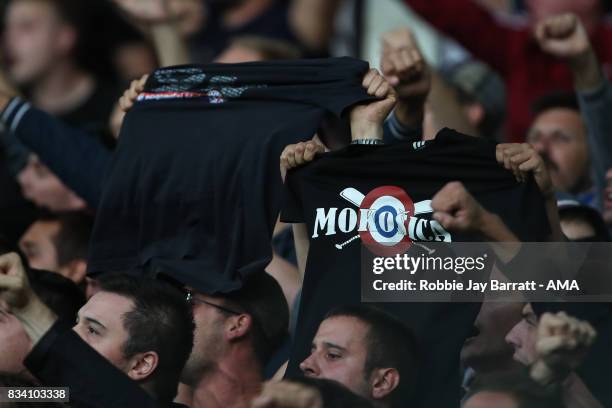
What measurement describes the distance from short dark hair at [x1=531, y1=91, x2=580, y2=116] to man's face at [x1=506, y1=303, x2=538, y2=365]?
5.74 ft

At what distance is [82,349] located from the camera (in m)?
3.78

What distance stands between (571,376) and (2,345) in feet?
5.12

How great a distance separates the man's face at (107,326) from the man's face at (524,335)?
3.51 feet

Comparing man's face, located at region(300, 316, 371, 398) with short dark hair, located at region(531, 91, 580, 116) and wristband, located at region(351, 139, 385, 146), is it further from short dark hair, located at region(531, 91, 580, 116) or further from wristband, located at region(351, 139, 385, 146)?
short dark hair, located at region(531, 91, 580, 116)

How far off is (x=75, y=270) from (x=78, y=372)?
141 centimetres

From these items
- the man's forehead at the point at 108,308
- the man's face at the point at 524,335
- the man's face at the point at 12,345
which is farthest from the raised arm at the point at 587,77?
the man's face at the point at 12,345

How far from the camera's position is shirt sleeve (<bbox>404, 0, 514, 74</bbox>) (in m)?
6.10

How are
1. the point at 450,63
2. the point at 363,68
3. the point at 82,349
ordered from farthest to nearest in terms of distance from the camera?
the point at 450,63
the point at 363,68
the point at 82,349

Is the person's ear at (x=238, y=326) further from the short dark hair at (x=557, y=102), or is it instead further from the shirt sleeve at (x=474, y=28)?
the shirt sleeve at (x=474, y=28)

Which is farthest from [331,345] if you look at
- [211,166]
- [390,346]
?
[211,166]

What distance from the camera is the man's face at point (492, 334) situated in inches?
157

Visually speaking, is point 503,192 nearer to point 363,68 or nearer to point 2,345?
point 363,68

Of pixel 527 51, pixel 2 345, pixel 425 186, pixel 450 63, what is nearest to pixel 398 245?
pixel 425 186

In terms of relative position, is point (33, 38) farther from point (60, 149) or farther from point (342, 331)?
point (342, 331)
